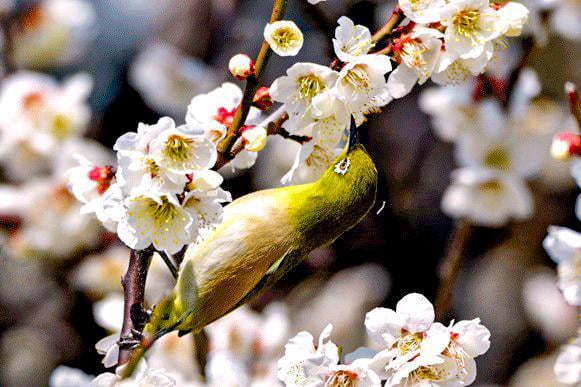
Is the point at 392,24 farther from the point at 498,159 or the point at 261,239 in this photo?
the point at 498,159

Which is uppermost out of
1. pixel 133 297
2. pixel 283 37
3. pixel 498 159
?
pixel 283 37

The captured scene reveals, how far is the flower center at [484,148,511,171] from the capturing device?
3.50m

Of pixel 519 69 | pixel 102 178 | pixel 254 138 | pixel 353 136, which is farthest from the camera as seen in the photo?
pixel 519 69

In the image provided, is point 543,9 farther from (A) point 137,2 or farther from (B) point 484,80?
(A) point 137,2

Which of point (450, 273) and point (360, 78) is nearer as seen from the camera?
point (360, 78)

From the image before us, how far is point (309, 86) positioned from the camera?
1.73m

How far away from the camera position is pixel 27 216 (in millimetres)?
3578

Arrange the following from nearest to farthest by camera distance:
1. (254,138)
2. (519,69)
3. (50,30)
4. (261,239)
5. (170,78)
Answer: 1. (254,138)
2. (261,239)
3. (519,69)
4. (170,78)
5. (50,30)

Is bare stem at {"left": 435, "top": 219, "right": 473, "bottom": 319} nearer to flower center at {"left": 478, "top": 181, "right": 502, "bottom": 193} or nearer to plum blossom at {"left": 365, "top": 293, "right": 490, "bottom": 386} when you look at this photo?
flower center at {"left": 478, "top": 181, "right": 502, "bottom": 193}

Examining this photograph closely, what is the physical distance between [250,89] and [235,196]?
2.39 m

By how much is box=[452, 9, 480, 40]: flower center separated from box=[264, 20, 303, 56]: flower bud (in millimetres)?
298

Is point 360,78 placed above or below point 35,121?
above

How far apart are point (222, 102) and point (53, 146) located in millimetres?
1954

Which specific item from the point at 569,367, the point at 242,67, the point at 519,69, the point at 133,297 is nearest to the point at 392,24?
the point at 242,67
